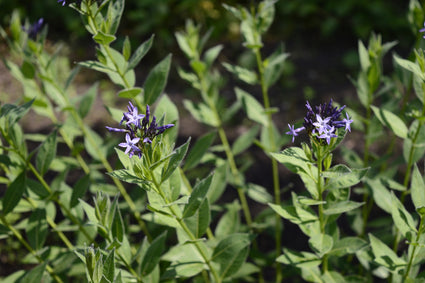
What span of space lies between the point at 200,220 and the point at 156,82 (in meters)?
0.65

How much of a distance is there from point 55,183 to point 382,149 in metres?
3.23

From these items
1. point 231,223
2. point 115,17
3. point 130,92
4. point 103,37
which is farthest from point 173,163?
point 231,223

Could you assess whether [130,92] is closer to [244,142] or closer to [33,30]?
[33,30]

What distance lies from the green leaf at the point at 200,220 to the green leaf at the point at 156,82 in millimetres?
530

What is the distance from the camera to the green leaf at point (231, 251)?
6.69 ft

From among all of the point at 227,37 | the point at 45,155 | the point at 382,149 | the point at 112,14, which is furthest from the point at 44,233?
the point at 227,37

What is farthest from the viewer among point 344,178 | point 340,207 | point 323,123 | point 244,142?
point 244,142

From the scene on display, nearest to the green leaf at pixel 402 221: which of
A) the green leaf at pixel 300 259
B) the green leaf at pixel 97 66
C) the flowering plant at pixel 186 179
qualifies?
the flowering plant at pixel 186 179

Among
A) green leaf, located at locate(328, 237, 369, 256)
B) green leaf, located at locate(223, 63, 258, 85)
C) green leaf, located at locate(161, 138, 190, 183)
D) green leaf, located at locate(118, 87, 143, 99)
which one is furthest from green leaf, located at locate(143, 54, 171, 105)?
green leaf, located at locate(328, 237, 369, 256)

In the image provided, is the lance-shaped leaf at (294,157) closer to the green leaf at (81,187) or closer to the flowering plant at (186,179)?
the flowering plant at (186,179)

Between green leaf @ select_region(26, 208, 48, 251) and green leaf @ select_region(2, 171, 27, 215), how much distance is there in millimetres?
231

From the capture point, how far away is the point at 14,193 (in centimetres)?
205

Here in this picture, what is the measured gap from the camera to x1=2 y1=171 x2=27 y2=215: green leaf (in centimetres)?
205

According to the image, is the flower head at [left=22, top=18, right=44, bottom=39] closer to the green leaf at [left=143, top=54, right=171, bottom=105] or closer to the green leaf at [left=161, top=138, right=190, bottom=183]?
the green leaf at [left=143, top=54, right=171, bottom=105]
